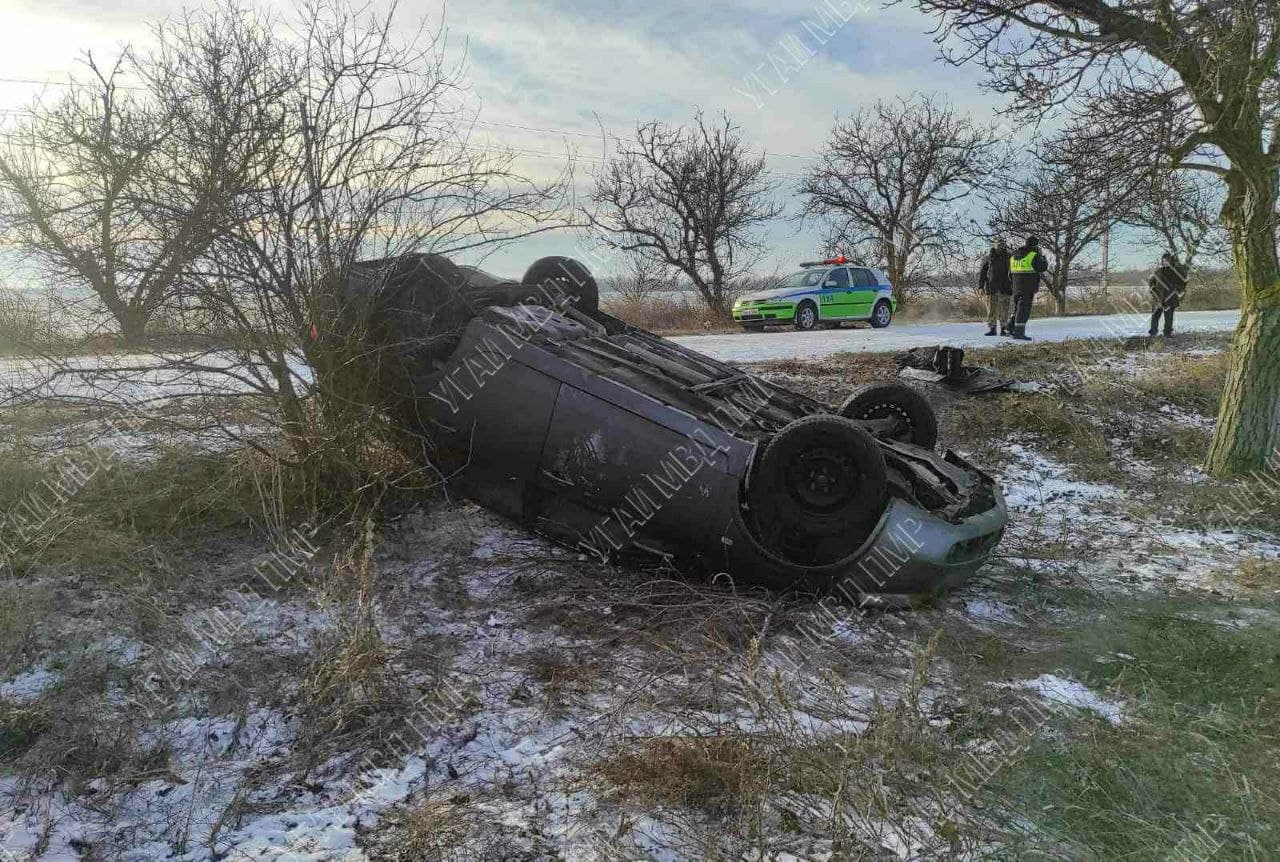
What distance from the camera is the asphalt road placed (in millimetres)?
12578

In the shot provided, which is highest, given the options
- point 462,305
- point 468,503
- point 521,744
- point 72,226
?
point 72,226

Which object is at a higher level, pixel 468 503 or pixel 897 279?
pixel 897 279

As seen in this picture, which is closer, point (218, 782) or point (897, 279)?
point (218, 782)

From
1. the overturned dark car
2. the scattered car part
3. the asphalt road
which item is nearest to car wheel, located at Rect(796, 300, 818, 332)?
the asphalt road

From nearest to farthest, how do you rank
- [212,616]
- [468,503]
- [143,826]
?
[143,826]
[212,616]
[468,503]

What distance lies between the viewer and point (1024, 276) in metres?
13.7

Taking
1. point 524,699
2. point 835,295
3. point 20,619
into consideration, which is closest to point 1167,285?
point 835,295

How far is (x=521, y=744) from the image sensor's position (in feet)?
10.5

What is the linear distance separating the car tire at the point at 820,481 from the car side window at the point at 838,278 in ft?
48.3

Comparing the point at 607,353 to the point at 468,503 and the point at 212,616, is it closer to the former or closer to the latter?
the point at 468,503

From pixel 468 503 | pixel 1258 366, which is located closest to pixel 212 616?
pixel 468 503

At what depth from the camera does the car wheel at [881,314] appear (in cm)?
1928

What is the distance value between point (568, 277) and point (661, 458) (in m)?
2.68

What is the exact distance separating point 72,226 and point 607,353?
354 cm
